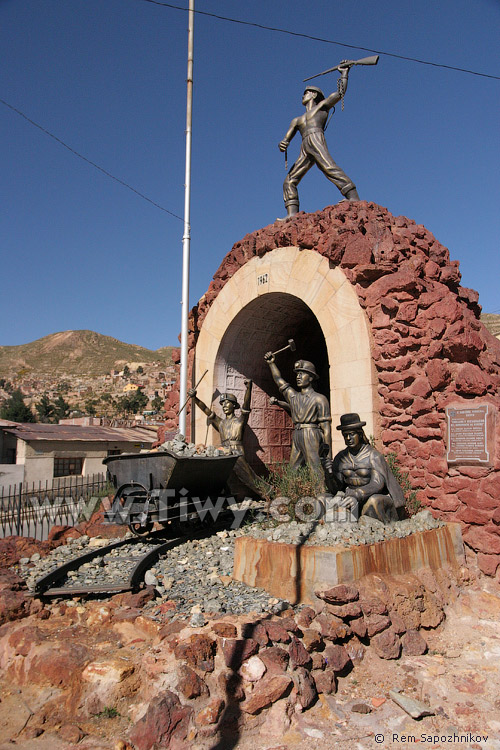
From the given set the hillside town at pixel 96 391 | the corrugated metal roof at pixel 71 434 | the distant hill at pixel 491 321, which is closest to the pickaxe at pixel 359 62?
the corrugated metal roof at pixel 71 434

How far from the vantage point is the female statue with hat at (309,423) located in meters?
6.98

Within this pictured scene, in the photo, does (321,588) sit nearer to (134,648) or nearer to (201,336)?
(134,648)

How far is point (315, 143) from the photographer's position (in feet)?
28.1

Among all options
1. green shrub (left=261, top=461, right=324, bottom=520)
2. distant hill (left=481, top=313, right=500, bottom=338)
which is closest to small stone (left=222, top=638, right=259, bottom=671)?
green shrub (left=261, top=461, right=324, bottom=520)

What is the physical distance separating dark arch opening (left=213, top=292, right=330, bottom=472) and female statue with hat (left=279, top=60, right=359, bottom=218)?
5.71 feet

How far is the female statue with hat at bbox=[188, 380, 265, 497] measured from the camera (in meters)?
8.62

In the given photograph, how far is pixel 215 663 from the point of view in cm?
377

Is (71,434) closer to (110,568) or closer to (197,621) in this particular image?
(110,568)

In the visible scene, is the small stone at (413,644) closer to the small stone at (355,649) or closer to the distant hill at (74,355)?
the small stone at (355,649)

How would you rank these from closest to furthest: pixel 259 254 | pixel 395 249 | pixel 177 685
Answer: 1. pixel 177 685
2. pixel 395 249
3. pixel 259 254

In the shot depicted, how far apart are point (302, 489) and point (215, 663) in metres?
2.36

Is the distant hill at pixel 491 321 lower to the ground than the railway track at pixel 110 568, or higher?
higher

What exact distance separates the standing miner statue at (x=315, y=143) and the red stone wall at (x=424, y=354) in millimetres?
1205

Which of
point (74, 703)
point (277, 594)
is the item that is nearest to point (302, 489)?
point (277, 594)
